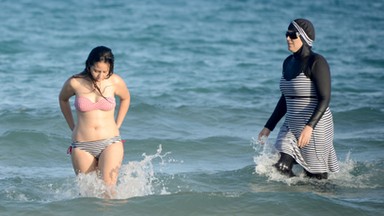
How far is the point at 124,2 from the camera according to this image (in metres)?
32.8

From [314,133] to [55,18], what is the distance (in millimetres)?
20474

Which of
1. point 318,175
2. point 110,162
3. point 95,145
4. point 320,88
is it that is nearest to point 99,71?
point 95,145

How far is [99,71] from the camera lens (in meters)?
6.61

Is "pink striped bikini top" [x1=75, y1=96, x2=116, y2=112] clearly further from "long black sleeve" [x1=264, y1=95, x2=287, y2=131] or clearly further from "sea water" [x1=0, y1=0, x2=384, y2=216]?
"long black sleeve" [x1=264, y1=95, x2=287, y2=131]

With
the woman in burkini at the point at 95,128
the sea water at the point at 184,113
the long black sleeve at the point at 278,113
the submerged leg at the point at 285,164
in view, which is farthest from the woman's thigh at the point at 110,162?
the long black sleeve at the point at 278,113

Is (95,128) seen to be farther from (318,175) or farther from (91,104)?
(318,175)

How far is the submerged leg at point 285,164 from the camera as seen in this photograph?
24.4ft

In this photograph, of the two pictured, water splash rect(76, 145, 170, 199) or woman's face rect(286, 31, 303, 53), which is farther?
woman's face rect(286, 31, 303, 53)

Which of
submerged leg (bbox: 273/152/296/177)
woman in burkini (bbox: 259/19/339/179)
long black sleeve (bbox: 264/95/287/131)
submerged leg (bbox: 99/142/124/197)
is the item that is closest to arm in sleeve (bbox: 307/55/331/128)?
woman in burkini (bbox: 259/19/339/179)

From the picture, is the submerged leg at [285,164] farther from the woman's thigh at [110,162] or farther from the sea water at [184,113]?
the woman's thigh at [110,162]

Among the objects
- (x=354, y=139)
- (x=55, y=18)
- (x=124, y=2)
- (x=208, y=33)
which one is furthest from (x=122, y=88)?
(x=124, y=2)

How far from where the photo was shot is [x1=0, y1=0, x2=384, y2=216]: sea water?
712cm

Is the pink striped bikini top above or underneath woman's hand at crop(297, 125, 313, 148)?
above

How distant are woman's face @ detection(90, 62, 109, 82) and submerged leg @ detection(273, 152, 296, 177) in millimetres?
1999
